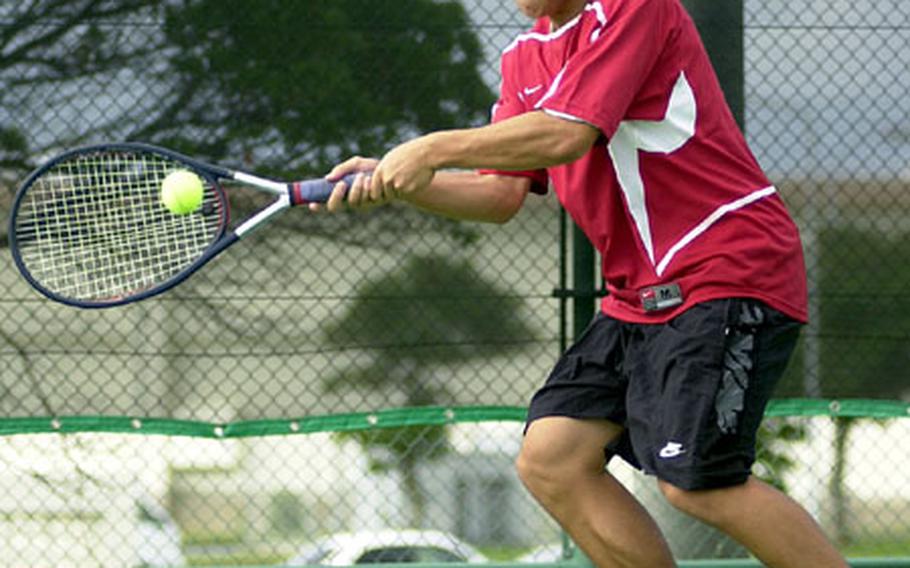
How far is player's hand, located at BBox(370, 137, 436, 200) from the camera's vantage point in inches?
136

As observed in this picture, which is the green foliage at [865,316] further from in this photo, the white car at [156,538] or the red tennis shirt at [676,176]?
the white car at [156,538]

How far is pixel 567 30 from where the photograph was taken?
3646 millimetres

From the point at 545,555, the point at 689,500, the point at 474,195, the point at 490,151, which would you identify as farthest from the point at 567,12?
the point at 545,555

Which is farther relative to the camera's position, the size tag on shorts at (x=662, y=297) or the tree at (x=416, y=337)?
the tree at (x=416, y=337)

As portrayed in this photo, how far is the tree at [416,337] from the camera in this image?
5430 mm

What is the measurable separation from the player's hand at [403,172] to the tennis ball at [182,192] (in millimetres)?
629

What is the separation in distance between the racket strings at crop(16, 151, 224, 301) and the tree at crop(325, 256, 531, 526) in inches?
38.1

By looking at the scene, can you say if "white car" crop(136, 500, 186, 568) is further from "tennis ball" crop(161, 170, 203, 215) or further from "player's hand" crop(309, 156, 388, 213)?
"player's hand" crop(309, 156, 388, 213)

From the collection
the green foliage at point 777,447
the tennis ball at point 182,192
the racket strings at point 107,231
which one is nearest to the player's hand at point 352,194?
the tennis ball at point 182,192

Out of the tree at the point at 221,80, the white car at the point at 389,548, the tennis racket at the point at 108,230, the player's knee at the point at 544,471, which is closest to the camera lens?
the player's knee at the point at 544,471

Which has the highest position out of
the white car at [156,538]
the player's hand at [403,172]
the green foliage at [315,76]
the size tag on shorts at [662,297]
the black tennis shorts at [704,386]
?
the green foliage at [315,76]

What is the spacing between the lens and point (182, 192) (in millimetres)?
3924

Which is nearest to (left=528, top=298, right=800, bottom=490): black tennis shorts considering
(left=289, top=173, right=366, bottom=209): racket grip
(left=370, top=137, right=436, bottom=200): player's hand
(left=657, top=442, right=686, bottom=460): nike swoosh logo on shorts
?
(left=657, top=442, right=686, bottom=460): nike swoosh logo on shorts

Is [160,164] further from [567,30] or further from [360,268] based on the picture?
[567,30]
